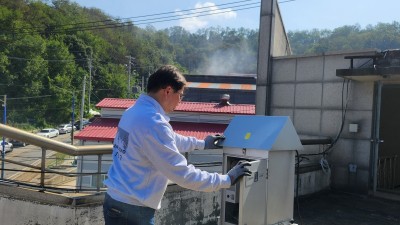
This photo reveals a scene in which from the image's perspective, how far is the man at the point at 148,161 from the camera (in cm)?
191

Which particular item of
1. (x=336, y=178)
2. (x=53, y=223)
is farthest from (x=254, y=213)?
(x=336, y=178)

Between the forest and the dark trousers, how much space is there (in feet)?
70.2

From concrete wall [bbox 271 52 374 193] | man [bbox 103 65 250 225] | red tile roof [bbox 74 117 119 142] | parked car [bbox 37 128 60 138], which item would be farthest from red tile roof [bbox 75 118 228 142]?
parked car [bbox 37 128 60 138]

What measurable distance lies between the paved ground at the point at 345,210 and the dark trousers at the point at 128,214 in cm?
293

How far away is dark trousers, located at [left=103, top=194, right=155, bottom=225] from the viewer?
1993 millimetres

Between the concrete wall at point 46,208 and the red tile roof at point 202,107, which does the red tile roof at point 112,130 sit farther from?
the concrete wall at point 46,208

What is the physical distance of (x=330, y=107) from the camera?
6539mm

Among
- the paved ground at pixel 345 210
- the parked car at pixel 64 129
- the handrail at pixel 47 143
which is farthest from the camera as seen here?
the parked car at pixel 64 129

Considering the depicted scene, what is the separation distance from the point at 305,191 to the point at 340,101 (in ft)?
5.96

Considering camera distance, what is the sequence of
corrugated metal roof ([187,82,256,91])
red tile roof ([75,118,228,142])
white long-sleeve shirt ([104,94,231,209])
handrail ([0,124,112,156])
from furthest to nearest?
corrugated metal roof ([187,82,256,91])
red tile roof ([75,118,228,142])
handrail ([0,124,112,156])
white long-sleeve shirt ([104,94,231,209])

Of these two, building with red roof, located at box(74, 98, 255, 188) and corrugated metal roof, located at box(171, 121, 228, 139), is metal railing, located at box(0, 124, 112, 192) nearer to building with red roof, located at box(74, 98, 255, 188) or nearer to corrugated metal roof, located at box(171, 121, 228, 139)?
corrugated metal roof, located at box(171, 121, 228, 139)

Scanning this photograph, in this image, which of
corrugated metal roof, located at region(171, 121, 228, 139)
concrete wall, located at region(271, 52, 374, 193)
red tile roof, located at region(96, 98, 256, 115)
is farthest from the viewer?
red tile roof, located at region(96, 98, 256, 115)

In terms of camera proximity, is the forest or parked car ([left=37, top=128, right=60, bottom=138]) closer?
parked car ([left=37, top=128, right=60, bottom=138])

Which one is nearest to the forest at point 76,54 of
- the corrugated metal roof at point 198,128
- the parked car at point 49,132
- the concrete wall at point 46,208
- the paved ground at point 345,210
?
the parked car at point 49,132
